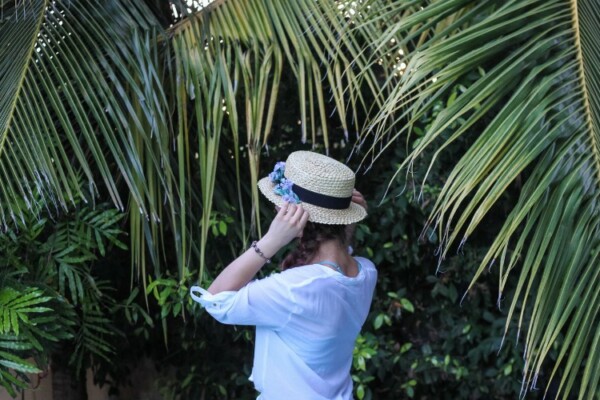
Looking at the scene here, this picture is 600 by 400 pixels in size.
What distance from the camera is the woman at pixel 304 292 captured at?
2.41 meters

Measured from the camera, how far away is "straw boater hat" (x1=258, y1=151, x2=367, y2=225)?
252 centimetres

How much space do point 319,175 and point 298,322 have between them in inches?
15.5

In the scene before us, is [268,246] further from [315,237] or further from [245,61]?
[245,61]

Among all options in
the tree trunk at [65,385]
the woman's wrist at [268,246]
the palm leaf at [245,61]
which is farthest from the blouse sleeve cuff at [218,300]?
the tree trunk at [65,385]

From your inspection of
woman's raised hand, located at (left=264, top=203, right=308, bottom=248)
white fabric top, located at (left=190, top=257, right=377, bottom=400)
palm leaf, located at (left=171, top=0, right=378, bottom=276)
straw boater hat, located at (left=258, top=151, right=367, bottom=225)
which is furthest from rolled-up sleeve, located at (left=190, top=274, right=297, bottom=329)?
palm leaf, located at (left=171, top=0, right=378, bottom=276)

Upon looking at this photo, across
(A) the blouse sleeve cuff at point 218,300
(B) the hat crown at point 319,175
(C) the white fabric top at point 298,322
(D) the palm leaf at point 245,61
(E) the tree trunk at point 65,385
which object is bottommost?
(E) the tree trunk at point 65,385

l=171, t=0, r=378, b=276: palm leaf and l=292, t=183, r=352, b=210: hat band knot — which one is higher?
l=171, t=0, r=378, b=276: palm leaf

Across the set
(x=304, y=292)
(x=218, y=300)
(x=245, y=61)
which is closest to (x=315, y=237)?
(x=304, y=292)

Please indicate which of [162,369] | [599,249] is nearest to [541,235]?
[599,249]

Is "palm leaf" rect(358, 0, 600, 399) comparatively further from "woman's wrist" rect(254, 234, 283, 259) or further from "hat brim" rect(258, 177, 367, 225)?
"woman's wrist" rect(254, 234, 283, 259)

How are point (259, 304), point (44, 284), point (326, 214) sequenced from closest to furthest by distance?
point (259, 304) → point (326, 214) → point (44, 284)

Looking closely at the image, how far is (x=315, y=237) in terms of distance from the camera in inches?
100

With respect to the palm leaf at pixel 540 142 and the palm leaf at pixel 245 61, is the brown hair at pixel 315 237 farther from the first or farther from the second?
the palm leaf at pixel 245 61

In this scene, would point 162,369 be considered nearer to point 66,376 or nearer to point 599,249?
A: point 66,376
